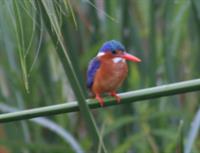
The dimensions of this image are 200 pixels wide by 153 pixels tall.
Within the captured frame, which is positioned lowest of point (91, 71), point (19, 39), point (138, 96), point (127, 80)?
point (127, 80)

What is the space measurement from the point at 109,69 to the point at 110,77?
1.4 inches

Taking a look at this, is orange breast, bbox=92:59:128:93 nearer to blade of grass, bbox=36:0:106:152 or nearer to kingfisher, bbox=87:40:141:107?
kingfisher, bbox=87:40:141:107

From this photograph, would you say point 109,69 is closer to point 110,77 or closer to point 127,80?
point 110,77

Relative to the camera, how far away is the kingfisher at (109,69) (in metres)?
1.76

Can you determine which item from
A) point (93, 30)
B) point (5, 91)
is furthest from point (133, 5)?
point (5, 91)

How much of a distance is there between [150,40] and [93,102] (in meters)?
1.11

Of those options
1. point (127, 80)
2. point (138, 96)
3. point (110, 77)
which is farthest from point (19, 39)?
point (127, 80)

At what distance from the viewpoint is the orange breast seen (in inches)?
69.4

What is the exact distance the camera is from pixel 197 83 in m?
1.01

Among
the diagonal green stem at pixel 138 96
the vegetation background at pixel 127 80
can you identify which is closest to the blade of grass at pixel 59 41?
the diagonal green stem at pixel 138 96

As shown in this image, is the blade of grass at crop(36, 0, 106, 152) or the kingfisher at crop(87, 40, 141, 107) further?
the kingfisher at crop(87, 40, 141, 107)

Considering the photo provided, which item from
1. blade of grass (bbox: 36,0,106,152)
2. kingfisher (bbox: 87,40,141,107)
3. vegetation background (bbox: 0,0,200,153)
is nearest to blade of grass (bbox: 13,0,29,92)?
blade of grass (bbox: 36,0,106,152)

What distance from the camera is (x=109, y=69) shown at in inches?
71.4

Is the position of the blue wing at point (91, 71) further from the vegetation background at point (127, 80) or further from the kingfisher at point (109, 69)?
the vegetation background at point (127, 80)
